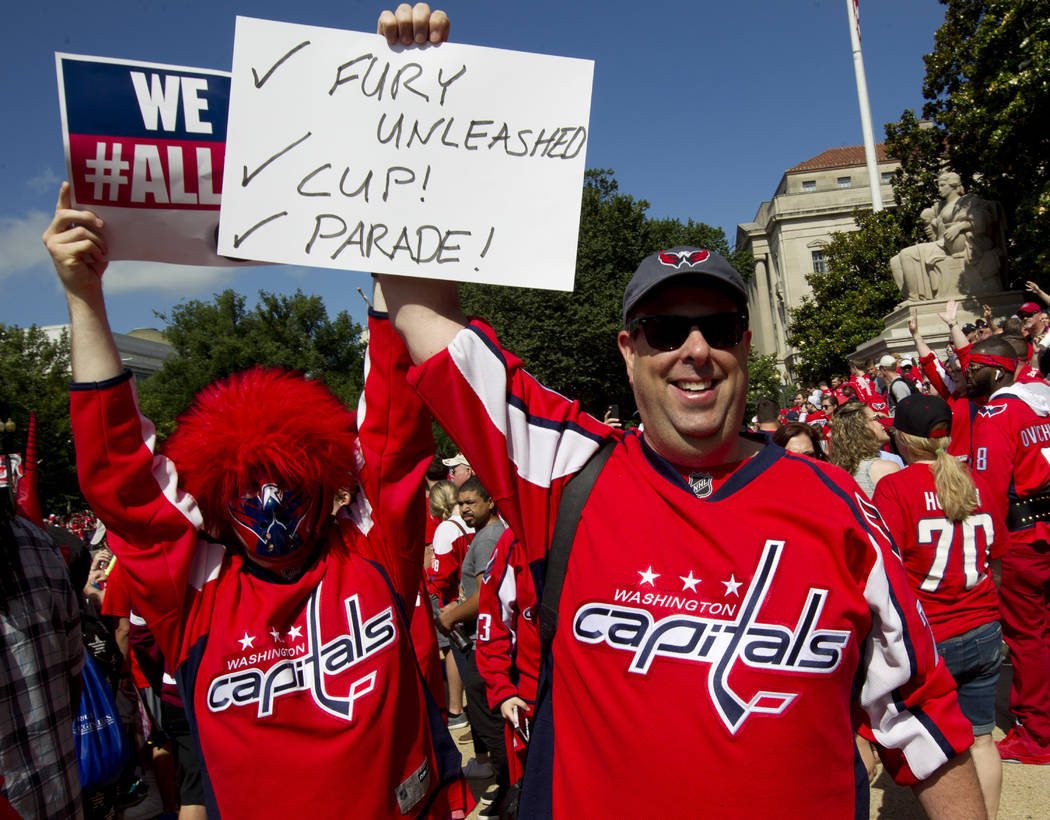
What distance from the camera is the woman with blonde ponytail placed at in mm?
3879

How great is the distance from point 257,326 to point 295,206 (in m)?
52.0

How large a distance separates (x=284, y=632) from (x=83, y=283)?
110 centimetres

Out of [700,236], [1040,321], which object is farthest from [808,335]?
[1040,321]

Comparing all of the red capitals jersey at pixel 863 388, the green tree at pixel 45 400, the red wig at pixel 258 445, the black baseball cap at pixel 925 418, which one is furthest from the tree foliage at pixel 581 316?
the red wig at pixel 258 445

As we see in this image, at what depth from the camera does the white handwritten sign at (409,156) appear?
1849mm

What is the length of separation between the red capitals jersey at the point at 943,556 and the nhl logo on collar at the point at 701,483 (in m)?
2.60

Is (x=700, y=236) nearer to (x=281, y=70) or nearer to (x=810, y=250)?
(x=810, y=250)

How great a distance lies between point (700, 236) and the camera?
48.2 m

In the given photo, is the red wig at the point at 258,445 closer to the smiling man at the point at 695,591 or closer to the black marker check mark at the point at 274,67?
the smiling man at the point at 695,591

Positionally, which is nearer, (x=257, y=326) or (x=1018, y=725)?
(x=1018, y=725)

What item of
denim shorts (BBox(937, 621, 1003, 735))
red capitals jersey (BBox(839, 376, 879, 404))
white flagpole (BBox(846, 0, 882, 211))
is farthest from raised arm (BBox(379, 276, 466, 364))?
white flagpole (BBox(846, 0, 882, 211))

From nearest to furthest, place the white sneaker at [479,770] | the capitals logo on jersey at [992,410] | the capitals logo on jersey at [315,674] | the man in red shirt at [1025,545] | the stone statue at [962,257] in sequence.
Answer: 1. the capitals logo on jersey at [315,674]
2. the man in red shirt at [1025,545]
3. the capitals logo on jersey at [992,410]
4. the white sneaker at [479,770]
5. the stone statue at [962,257]

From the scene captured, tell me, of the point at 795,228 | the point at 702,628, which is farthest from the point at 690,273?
the point at 795,228

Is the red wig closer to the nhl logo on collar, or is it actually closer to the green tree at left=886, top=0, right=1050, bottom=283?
the nhl logo on collar
